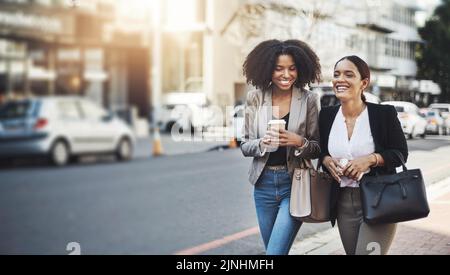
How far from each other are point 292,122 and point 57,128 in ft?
3.46

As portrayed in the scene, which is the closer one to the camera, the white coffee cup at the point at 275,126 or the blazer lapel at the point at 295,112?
the white coffee cup at the point at 275,126

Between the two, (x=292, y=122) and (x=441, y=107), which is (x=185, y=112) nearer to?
(x=292, y=122)

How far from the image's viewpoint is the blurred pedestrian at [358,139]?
1872 mm

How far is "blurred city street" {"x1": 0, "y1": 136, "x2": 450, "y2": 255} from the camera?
2840 mm

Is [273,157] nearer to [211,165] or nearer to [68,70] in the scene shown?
[68,70]

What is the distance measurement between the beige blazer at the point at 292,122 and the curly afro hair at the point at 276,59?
0.12 ft

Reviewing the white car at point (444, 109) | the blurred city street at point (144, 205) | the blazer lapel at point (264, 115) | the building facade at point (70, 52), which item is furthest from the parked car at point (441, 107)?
the building facade at point (70, 52)

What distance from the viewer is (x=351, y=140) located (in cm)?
192

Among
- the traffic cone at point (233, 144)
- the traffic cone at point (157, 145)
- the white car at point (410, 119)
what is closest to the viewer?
the white car at point (410, 119)

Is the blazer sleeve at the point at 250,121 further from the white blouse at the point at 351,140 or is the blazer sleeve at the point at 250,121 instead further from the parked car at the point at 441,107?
the parked car at the point at 441,107

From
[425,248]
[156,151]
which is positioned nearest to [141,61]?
[156,151]

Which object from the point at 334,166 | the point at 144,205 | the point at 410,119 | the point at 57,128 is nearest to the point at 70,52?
the point at 57,128
